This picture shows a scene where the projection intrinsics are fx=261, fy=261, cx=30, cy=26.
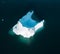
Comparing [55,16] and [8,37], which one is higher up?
[55,16]

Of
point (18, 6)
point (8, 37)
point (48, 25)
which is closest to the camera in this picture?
point (8, 37)

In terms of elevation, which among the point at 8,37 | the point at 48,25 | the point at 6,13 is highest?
the point at 6,13

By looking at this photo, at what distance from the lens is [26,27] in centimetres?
2325

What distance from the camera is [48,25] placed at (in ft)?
80.1

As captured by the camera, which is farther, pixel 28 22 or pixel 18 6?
pixel 18 6

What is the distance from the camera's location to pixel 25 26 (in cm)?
2331

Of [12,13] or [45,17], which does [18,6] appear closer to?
[12,13]

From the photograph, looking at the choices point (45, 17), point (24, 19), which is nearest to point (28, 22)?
point (24, 19)

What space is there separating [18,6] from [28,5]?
1060 mm

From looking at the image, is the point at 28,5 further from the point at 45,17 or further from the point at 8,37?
the point at 8,37

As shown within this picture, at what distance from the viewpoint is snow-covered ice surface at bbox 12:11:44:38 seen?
76.4 ft

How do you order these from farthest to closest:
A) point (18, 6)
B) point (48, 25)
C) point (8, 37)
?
point (18, 6)
point (48, 25)
point (8, 37)

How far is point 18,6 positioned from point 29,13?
6.11 feet

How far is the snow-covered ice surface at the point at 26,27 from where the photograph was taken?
2328 centimetres
